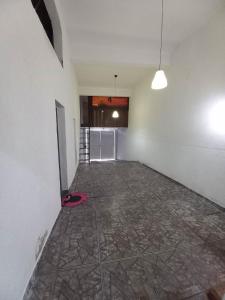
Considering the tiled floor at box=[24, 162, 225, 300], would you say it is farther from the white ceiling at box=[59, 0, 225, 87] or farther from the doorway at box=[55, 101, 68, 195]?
the white ceiling at box=[59, 0, 225, 87]

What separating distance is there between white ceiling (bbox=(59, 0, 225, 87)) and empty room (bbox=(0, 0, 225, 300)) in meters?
0.02

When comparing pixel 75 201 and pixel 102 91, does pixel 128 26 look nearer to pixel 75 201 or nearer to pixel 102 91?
pixel 75 201

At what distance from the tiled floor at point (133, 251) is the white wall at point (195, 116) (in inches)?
26.1

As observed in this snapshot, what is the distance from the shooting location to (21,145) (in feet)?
3.82

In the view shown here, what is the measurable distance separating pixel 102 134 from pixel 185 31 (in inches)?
285

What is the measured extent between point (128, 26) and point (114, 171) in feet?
12.4

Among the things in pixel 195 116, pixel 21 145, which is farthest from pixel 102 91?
pixel 21 145

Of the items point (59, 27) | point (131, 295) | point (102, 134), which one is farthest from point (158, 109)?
point (102, 134)

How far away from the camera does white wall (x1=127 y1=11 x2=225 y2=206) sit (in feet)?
8.34

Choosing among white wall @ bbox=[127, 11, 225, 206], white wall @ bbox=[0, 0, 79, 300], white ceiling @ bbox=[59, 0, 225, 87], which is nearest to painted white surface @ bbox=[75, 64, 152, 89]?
white ceiling @ bbox=[59, 0, 225, 87]

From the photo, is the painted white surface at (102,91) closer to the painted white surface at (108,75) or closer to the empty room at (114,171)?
the painted white surface at (108,75)

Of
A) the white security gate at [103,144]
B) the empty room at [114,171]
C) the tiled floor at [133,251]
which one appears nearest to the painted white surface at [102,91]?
the empty room at [114,171]

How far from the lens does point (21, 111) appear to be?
119 centimetres

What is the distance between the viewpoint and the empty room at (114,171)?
1.13m
